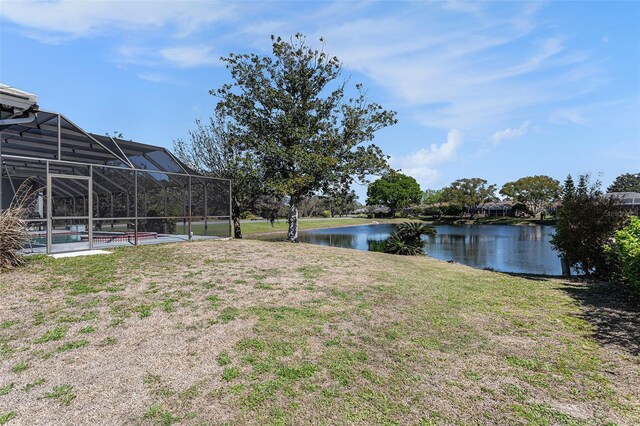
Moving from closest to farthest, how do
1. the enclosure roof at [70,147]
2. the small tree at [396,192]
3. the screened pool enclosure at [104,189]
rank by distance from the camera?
the enclosure roof at [70,147] < the screened pool enclosure at [104,189] < the small tree at [396,192]

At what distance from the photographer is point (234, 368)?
12.1 feet

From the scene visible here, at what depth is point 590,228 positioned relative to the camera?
959 centimetres

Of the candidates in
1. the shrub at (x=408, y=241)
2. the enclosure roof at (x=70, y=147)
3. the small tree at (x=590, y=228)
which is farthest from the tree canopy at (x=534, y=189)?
the enclosure roof at (x=70, y=147)

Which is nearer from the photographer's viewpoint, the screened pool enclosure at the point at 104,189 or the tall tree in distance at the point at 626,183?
the screened pool enclosure at the point at 104,189

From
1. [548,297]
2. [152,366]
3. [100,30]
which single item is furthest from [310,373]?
[100,30]

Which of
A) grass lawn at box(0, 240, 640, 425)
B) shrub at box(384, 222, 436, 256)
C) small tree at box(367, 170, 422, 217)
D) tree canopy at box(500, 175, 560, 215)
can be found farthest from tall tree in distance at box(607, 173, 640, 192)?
grass lawn at box(0, 240, 640, 425)

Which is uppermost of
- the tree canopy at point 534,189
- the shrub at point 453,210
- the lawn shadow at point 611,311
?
the tree canopy at point 534,189

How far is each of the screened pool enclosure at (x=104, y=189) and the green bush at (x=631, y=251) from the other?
40.8 ft

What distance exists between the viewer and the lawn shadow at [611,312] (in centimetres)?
458

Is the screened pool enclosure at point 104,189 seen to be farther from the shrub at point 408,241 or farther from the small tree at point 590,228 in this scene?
the small tree at point 590,228

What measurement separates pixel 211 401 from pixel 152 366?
3.36 feet

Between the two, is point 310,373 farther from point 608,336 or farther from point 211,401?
point 608,336

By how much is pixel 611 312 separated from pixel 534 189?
183ft

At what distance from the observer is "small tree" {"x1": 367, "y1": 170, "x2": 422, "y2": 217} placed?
250 ft
